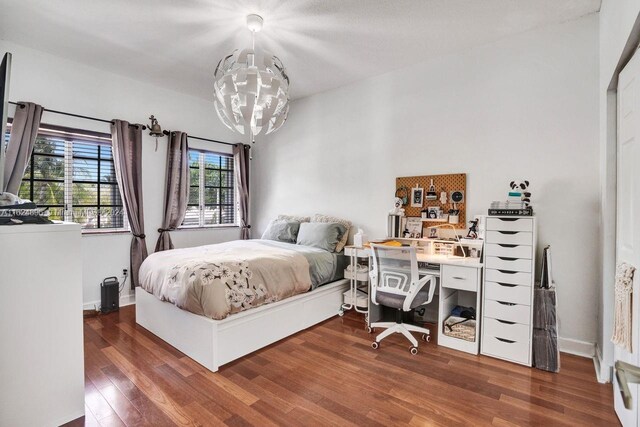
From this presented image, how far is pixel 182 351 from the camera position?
266cm

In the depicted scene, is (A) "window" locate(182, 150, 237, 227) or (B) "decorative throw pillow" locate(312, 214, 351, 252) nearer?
(B) "decorative throw pillow" locate(312, 214, 351, 252)

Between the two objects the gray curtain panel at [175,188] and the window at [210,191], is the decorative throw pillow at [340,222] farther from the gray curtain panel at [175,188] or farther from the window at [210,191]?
the gray curtain panel at [175,188]

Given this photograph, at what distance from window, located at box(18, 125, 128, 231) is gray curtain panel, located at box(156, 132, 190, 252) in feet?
1.54

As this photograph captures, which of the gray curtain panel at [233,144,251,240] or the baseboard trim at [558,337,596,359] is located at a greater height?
the gray curtain panel at [233,144,251,240]

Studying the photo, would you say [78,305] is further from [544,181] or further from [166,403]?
[544,181]

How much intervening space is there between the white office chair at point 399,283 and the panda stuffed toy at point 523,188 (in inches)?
41.8

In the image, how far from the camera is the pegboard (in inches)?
127

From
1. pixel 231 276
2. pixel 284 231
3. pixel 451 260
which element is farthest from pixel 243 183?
pixel 451 260

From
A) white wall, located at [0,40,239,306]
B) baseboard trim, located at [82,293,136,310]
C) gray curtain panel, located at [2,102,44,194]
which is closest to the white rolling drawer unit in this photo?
white wall, located at [0,40,239,306]

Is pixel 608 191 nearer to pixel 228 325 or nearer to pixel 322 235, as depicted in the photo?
pixel 322 235

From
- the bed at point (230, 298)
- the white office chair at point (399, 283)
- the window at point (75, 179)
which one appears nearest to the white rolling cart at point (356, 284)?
the bed at point (230, 298)

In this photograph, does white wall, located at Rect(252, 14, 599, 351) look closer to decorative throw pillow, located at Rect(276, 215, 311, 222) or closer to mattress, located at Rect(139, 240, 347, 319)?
decorative throw pillow, located at Rect(276, 215, 311, 222)

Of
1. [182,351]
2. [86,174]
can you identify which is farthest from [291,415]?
[86,174]

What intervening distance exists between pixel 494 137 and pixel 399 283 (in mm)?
1686
